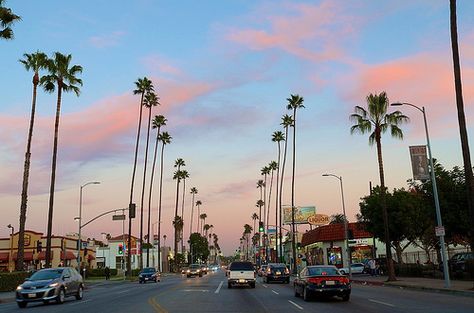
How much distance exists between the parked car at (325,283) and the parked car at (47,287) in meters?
11.2

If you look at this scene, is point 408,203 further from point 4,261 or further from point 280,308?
point 4,261

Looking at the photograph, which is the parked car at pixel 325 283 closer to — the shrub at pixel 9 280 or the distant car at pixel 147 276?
the shrub at pixel 9 280

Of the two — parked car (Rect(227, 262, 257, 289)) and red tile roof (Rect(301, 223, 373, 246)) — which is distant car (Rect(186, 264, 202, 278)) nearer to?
red tile roof (Rect(301, 223, 373, 246))

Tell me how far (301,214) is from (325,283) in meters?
91.4

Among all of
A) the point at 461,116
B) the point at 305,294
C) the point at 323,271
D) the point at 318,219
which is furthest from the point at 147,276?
the point at 318,219

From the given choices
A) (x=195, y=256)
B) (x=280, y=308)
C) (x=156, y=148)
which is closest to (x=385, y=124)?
(x=280, y=308)

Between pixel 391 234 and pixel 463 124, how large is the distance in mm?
25855

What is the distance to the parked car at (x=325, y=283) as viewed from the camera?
20469mm

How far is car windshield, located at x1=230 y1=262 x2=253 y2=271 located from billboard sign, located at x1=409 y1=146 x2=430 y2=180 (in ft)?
39.8

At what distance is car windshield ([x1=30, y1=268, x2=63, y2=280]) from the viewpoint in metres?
23.6

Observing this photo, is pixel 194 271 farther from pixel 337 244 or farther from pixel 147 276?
pixel 337 244

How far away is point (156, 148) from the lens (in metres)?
85.9

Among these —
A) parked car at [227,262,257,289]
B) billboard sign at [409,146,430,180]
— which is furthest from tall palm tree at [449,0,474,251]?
parked car at [227,262,257,289]

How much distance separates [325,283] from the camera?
20453 mm
